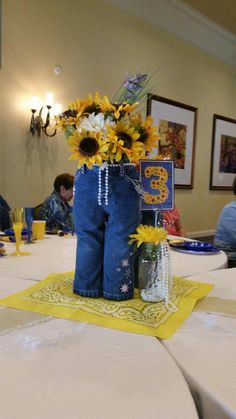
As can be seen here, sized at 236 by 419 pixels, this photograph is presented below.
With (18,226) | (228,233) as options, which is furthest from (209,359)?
(228,233)

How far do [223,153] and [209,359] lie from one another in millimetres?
5268

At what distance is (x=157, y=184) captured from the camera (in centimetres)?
104

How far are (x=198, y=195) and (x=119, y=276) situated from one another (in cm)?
448

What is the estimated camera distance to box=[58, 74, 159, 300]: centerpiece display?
2.78ft

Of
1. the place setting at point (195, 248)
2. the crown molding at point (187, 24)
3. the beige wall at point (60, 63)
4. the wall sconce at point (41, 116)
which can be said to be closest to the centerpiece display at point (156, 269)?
the place setting at point (195, 248)

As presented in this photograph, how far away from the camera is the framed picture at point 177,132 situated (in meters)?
4.46

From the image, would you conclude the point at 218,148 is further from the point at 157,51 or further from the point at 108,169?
the point at 108,169

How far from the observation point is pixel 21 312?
85 cm

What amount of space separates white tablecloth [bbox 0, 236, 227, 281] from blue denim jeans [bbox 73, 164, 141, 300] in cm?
29

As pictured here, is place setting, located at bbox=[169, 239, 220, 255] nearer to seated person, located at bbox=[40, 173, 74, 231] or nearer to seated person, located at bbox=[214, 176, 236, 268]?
seated person, located at bbox=[214, 176, 236, 268]

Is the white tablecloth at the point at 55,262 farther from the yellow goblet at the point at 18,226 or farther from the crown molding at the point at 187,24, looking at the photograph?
the crown molding at the point at 187,24

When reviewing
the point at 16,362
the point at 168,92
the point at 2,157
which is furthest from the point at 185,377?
the point at 168,92

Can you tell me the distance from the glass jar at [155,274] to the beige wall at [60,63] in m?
2.65

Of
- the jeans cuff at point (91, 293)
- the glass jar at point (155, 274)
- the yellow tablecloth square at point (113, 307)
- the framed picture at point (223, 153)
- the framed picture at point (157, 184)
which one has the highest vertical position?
the framed picture at point (223, 153)
